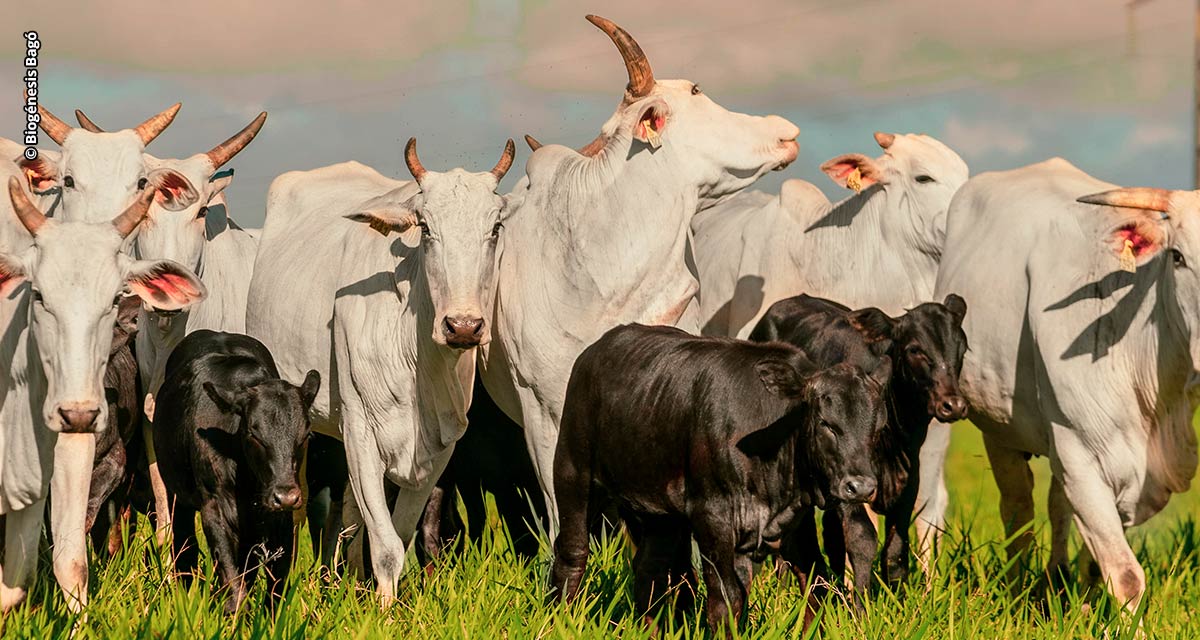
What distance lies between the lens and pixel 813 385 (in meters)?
6.23

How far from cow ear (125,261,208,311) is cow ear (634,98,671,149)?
2671mm

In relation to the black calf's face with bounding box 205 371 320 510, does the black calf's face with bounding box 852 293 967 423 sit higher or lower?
higher

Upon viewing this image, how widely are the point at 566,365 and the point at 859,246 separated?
3167 millimetres

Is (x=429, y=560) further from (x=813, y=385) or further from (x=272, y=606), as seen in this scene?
(x=813, y=385)

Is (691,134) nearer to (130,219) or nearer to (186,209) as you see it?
(186,209)

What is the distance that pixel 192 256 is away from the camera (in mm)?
9148

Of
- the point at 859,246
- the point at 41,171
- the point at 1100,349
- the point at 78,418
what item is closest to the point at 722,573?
the point at 78,418

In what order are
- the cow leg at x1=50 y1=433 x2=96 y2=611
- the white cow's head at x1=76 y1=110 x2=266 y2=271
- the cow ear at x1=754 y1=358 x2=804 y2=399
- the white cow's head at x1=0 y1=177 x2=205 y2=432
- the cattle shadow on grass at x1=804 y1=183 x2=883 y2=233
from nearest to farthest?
the white cow's head at x1=0 y1=177 x2=205 y2=432 → the cow ear at x1=754 y1=358 x2=804 y2=399 → the cow leg at x1=50 y1=433 x2=96 y2=611 → the white cow's head at x1=76 y1=110 x2=266 y2=271 → the cattle shadow on grass at x1=804 y1=183 x2=883 y2=233

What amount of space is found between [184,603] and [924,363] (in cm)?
344

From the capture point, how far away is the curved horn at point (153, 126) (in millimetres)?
9086

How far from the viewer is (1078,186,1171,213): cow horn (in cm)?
755

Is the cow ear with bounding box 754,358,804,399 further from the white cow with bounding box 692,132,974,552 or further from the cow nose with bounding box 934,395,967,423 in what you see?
the white cow with bounding box 692,132,974,552

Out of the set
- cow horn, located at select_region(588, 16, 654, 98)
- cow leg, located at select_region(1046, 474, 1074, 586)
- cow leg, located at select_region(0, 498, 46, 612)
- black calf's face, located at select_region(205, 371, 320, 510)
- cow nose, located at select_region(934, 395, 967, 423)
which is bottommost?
cow leg, located at select_region(1046, 474, 1074, 586)

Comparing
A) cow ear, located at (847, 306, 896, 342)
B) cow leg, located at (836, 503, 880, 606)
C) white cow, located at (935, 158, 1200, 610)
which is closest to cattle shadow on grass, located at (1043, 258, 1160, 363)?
white cow, located at (935, 158, 1200, 610)
